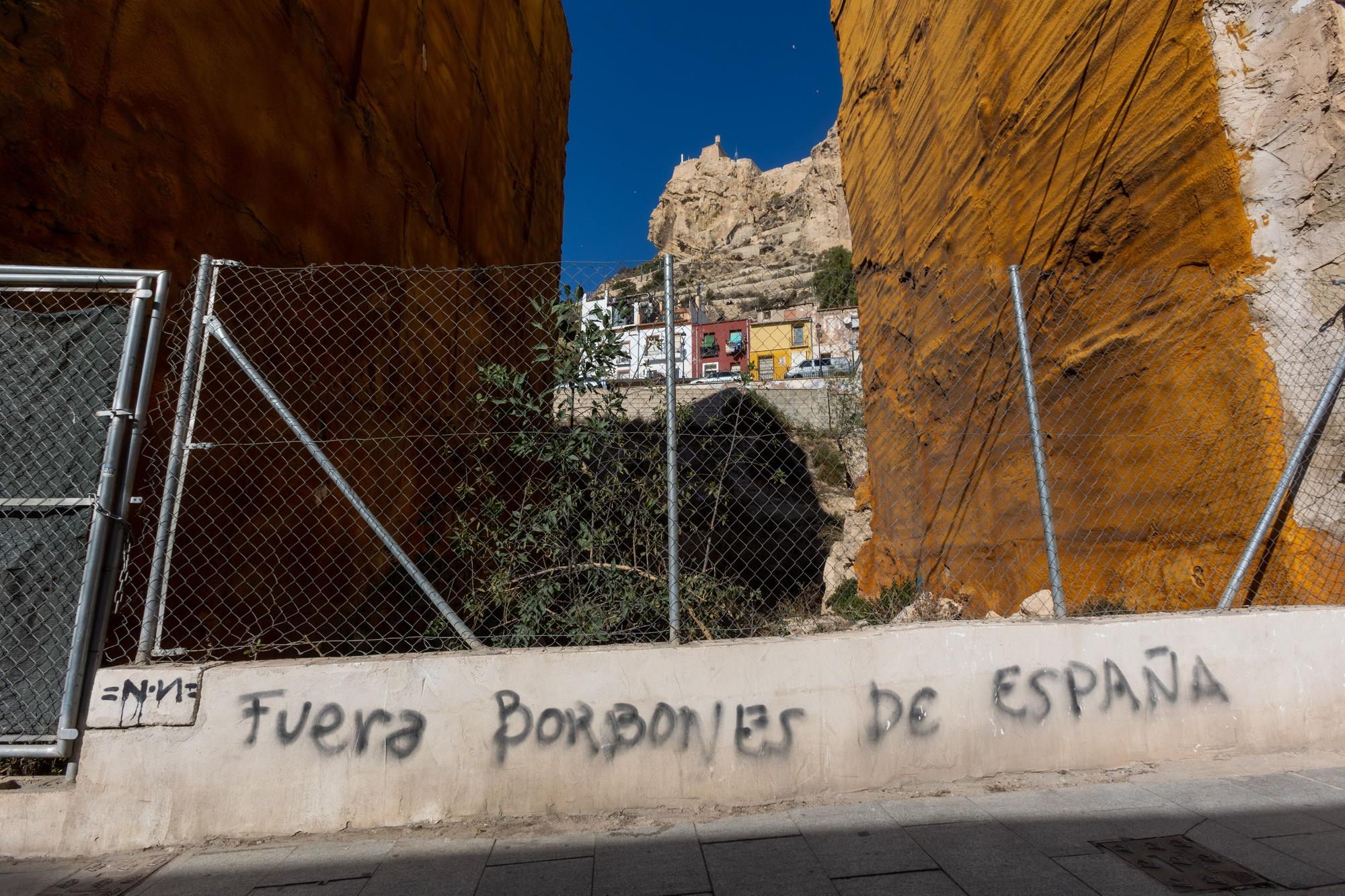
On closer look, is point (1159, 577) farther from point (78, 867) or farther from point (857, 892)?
point (78, 867)

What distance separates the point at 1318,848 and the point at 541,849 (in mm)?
2706

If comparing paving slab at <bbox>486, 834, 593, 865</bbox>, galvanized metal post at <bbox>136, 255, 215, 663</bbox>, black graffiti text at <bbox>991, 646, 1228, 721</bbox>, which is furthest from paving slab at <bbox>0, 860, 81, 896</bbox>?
black graffiti text at <bbox>991, 646, 1228, 721</bbox>

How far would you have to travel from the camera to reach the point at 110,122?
3.22 meters

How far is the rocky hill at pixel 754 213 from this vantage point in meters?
60.5

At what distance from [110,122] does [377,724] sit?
3.20 meters

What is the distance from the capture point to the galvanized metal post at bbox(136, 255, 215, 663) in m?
2.76

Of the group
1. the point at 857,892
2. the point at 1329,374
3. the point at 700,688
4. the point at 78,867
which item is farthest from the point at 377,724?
the point at 1329,374

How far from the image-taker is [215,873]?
2.36m

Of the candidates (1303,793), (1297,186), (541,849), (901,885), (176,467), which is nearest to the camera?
(901,885)

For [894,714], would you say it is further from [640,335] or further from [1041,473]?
[640,335]

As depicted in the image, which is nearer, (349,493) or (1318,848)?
(1318,848)

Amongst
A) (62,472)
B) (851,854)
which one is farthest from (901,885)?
(62,472)

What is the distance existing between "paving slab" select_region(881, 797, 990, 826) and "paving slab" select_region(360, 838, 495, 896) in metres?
1.61

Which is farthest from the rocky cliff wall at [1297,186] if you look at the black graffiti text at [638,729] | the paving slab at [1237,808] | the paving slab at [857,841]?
the black graffiti text at [638,729]
